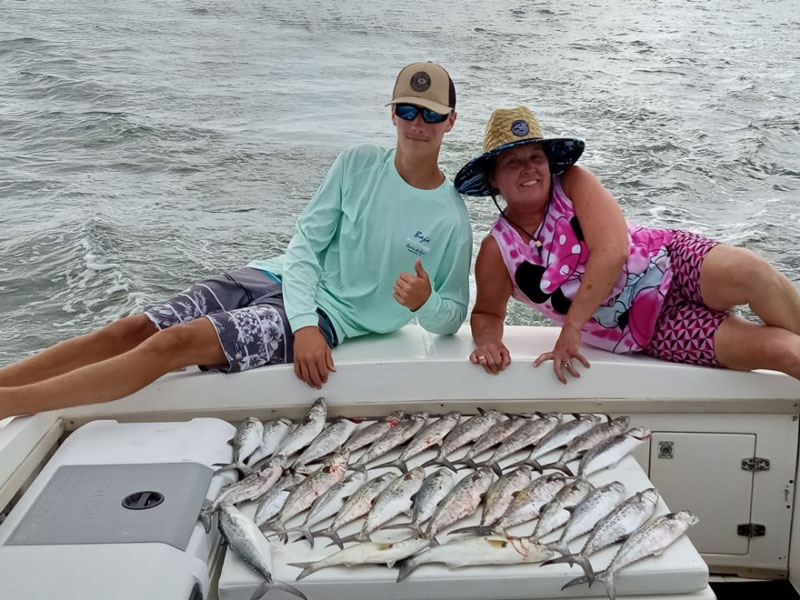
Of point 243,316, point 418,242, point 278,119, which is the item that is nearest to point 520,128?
point 418,242

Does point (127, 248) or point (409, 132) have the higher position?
point (409, 132)

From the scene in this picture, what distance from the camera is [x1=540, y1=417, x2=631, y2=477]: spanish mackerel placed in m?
2.20

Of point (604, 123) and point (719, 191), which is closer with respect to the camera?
point (719, 191)

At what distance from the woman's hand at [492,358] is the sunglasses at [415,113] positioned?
2.43 feet

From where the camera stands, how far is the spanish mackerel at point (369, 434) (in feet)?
7.57

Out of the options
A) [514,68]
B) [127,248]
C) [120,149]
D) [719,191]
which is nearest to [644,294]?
[127,248]

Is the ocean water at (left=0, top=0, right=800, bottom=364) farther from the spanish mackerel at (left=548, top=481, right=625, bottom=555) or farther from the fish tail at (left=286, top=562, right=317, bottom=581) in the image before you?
the fish tail at (left=286, top=562, right=317, bottom=581)

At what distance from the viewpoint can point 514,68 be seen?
46.6ft

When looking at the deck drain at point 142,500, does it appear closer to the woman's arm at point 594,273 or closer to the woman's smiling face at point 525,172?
the woman's arm at point 594,273

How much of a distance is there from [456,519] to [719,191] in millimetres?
8260

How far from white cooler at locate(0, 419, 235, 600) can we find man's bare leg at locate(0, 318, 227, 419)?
10 centimetres

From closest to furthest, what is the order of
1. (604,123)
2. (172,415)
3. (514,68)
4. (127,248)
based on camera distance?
(172,415) < (127,248) < (604,123) < (514,68)

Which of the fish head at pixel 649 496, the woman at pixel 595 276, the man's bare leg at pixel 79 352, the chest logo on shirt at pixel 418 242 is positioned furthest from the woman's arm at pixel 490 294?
the man's bare leg at pixel 79 352

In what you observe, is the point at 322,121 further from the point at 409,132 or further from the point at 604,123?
the point at 409,132
